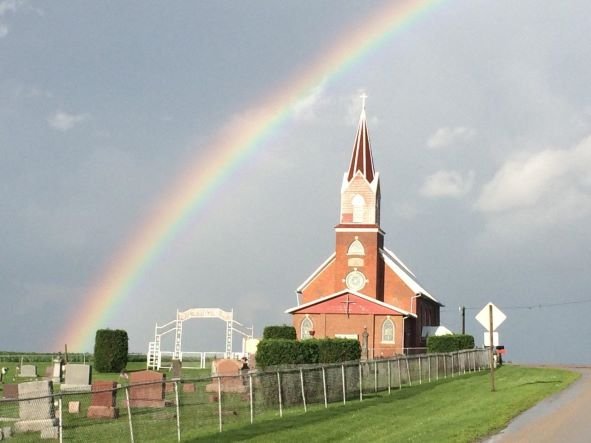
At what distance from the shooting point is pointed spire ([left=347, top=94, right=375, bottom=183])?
269ft

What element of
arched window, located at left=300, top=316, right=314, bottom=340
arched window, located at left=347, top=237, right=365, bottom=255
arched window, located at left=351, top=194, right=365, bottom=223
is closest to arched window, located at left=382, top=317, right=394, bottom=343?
arched window, located at left=300, top=316, right=314, bottom=340

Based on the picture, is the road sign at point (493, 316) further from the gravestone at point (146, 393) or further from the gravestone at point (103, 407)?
the gravestone at point (103, 407)

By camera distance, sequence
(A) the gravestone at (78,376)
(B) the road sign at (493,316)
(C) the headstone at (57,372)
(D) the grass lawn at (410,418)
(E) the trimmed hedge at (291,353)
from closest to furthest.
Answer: (D) the grass lawn at (410,418) → (A) the gravestone at (78,376) → (B) the road sign at (493,316) → (E) the trimmed hedge at (291,353) → (C) the headstone at (57,372)

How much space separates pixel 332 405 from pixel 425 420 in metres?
7.05

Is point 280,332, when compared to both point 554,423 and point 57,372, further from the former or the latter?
point 554,423

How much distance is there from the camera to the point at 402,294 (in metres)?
80.6

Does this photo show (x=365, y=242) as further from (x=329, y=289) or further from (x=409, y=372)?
(x=409, y=372)

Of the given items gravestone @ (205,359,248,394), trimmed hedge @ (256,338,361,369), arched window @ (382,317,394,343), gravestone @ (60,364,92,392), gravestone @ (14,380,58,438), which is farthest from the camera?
arched window @ (382,317,394,343)

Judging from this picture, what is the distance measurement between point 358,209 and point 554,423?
59.9 m

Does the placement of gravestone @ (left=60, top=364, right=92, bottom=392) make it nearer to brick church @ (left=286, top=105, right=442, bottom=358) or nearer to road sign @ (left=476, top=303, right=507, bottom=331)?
road sign @ (left=476, top=303, right=507, bottom=331)

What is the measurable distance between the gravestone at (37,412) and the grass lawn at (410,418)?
358 centimetres

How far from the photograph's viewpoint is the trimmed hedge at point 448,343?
191 ft

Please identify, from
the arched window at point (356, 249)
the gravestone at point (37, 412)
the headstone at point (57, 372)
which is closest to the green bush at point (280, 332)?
the arched window at point (356, 249)

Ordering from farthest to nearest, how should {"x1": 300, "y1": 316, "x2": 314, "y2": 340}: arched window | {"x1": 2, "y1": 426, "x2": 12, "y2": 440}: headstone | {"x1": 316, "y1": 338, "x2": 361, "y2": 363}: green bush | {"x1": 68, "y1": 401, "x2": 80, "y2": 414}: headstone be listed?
1. {"x1": 300, "y1": 316, "x2": 314, "y2": 340}: arched window
2. {"x1": 316, "y1": 338, "x2": 361, "y2": 363}: green bush
3. {"x1": 68, "y1": 401, "x2": 80, "y2": 414}: headstone
4. {"x1": 2, "y1": 426, "x2": 12, "y2": 440}: headstone
